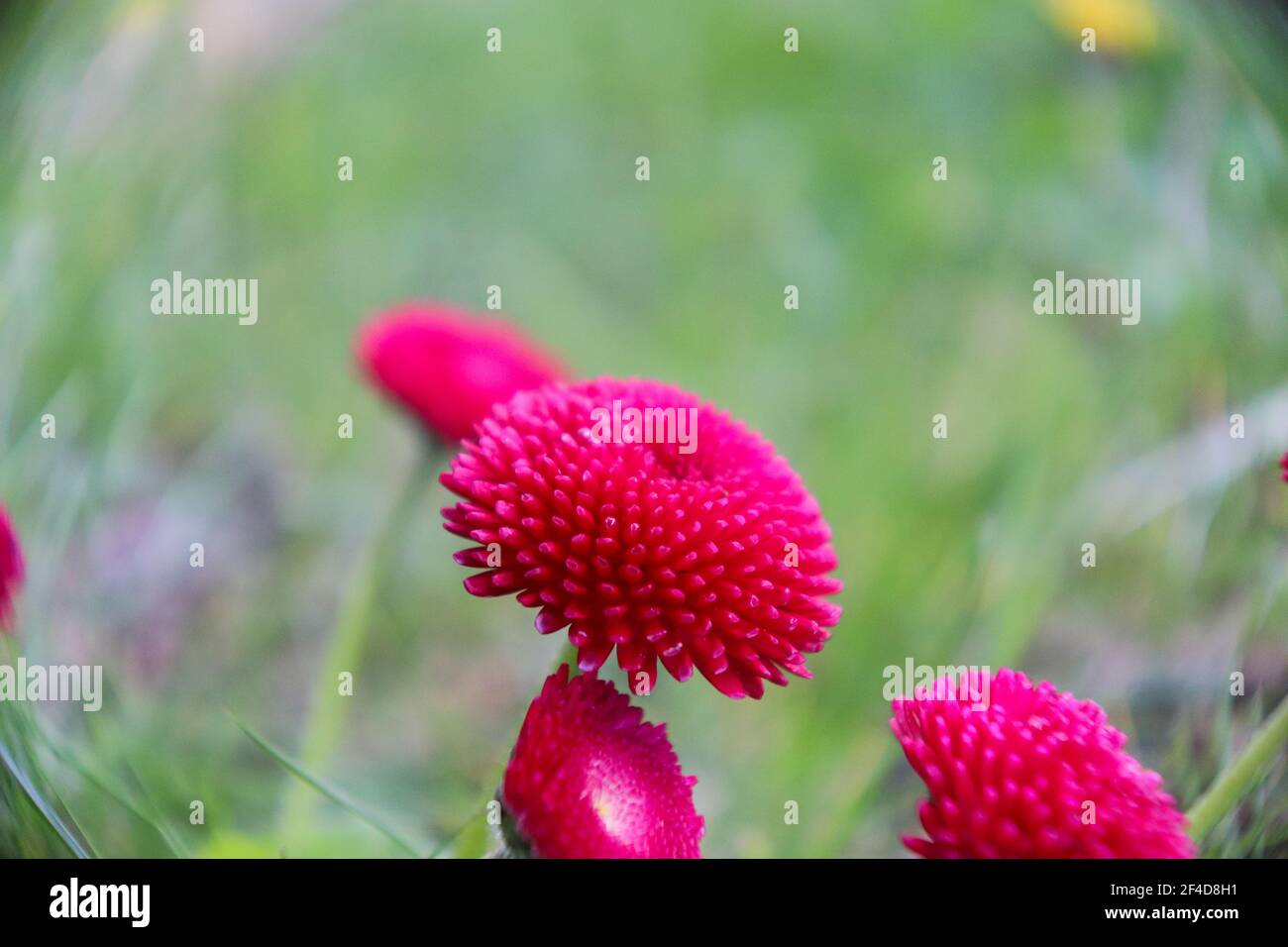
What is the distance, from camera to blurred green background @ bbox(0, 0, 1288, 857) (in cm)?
53

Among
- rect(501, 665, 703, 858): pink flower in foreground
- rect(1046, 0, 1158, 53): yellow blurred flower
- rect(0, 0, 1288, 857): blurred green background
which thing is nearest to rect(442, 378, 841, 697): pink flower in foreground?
rect(501, 665, 703, 858): pink flower in foreground

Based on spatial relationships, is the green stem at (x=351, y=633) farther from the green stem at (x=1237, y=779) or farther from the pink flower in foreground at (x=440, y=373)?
the green stem at (x=1237, y=779)

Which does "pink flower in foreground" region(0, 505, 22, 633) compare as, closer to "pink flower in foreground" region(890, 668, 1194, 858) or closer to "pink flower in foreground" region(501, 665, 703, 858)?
"pink flower in foreground" region(501, 665, 703, 858)

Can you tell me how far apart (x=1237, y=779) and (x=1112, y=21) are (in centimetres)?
56

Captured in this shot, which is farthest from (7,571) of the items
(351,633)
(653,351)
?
(653,351)

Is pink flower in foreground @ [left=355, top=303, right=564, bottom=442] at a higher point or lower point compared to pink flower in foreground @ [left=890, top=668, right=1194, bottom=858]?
higher

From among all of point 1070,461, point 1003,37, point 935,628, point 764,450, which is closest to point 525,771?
point 764,450

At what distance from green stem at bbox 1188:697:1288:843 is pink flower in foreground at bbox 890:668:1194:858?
48 millimetres

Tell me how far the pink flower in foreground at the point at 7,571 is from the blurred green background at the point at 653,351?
2 cm

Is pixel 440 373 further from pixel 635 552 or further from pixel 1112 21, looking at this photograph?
pixel 1112 21

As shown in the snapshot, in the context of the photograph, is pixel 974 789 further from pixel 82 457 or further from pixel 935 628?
pixel 82 457

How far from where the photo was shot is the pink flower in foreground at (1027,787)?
0.32 meters

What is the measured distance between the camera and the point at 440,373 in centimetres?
51

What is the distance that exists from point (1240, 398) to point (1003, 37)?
1.57 feet
